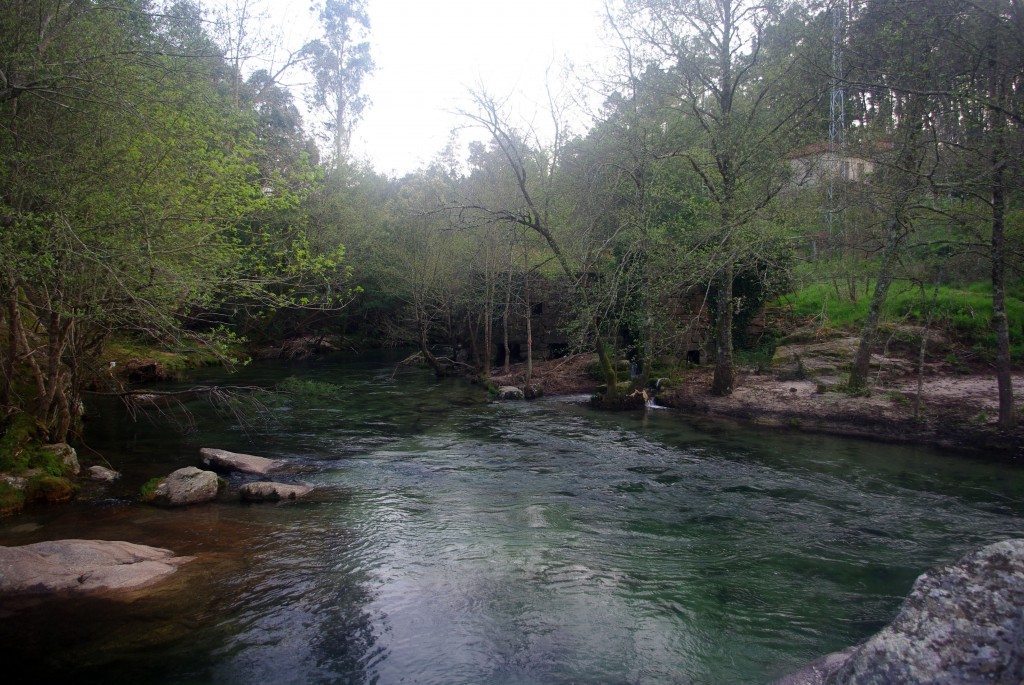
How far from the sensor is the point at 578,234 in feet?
76.3

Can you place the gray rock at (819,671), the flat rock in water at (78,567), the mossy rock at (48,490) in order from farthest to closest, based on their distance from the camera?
the mossy rock at (48,490)
the flat rock in water at (78,567)
the gray rock at (819,671)

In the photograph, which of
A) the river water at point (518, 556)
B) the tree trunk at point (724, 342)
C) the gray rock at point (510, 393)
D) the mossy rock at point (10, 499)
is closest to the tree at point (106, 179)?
the mossy rock at point (10, 499)

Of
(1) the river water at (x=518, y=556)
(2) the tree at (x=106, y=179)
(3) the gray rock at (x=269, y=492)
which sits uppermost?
(2) the tree at (x=106, y=179)

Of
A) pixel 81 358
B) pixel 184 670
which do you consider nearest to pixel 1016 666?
→ pixel 184 670

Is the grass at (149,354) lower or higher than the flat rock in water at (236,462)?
higher

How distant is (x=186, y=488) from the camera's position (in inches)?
450

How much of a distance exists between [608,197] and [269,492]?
15536mm

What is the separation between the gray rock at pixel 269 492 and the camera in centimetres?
1155

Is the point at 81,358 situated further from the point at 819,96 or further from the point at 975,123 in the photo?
the point at 975,123

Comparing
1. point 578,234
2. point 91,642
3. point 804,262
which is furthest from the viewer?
point 578,234

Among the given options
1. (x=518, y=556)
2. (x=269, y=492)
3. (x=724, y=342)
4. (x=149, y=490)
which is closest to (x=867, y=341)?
(x=724, y=342)

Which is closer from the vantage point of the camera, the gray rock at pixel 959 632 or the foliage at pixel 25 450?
the gray rock at pixel 959 632

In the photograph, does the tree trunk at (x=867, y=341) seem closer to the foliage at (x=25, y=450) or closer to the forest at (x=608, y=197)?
the forest at (x=608, y=197)

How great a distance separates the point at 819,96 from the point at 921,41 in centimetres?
296
